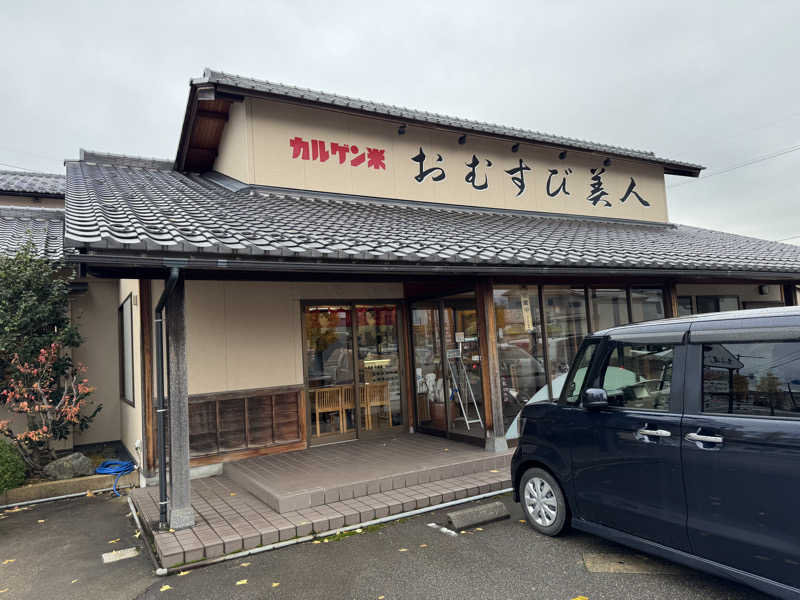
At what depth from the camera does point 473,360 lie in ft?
23.8

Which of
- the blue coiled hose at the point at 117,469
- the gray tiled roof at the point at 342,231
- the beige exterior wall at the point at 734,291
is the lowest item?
the blue coiled hose at the point at 117,469

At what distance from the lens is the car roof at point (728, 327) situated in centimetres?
286

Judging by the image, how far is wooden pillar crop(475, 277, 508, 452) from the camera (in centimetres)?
683

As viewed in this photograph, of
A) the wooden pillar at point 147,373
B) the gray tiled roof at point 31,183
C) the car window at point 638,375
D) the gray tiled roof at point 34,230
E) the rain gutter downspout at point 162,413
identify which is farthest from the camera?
the gray tiled roof at point 31,183

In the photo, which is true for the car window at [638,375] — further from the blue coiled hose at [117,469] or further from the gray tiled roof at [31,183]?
the gray tiled roof at [31,183]

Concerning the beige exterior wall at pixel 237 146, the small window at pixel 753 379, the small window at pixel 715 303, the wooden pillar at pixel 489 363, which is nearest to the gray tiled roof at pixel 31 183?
the beige exterior wall at pixel 237 146

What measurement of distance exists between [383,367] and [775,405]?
595 centimetres

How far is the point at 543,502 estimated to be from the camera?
14.0ft

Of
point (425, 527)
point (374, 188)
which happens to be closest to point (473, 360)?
point (425, 527)

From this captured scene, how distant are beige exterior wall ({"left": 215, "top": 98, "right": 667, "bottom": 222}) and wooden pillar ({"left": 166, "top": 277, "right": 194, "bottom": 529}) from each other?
3.97 meters

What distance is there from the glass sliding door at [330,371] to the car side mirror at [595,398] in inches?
187

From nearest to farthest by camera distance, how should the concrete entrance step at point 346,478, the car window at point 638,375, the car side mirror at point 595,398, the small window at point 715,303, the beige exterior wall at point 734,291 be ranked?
the car window at point 638,375 → the car side mirror at point 595,398 → the concrete entrance step at point 346,478 → the beige exterior wall at point 734,291 → the small window at point 715,303

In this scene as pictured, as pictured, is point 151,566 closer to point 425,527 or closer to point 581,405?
point 425,527

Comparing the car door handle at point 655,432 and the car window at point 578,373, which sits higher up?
the car window at point 578,373
